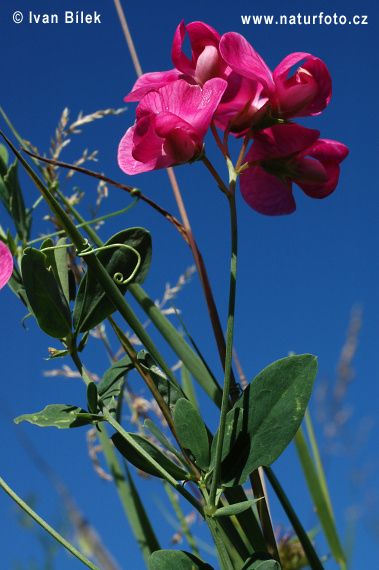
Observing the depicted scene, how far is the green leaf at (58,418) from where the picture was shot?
1.27 ft

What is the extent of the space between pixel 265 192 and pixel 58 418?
0.28 m

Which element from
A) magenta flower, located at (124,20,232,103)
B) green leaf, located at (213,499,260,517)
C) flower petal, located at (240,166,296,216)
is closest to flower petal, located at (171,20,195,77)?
magenta flower, located at (124,20,232,103)

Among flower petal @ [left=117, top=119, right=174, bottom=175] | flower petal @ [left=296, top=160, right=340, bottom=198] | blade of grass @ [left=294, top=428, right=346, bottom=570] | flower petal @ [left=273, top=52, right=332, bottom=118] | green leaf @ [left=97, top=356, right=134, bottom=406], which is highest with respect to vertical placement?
flower petal @ [left=273, top=52, right=332, bottom=118]

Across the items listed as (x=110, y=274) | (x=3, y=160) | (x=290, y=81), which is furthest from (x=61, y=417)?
(x=3, y=160)

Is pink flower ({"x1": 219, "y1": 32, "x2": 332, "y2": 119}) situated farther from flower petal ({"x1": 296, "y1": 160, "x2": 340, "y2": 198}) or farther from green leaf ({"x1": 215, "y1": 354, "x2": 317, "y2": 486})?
green leaf ({"x1": 215, "y1": 354, "x2": 317, "y2": 486})

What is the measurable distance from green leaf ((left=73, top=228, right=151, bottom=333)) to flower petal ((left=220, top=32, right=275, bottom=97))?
0.15 m

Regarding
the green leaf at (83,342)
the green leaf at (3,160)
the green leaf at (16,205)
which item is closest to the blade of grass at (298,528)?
the green leaf at (83,342)

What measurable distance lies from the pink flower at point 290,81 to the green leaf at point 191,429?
0.25 meters

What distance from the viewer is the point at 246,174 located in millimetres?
521

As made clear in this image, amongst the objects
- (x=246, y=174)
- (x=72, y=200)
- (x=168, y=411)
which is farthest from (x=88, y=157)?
(x=168, y=411)

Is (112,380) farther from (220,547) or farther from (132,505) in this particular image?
(132,505)

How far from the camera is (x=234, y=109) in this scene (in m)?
0.47

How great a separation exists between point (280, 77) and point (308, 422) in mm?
532

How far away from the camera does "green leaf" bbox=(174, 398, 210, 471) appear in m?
0.37
